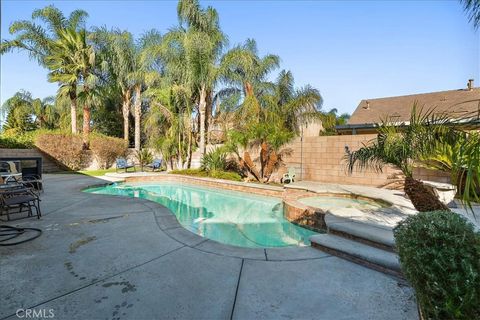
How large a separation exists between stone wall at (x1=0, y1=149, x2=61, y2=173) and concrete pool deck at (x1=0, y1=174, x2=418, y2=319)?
42.1ft

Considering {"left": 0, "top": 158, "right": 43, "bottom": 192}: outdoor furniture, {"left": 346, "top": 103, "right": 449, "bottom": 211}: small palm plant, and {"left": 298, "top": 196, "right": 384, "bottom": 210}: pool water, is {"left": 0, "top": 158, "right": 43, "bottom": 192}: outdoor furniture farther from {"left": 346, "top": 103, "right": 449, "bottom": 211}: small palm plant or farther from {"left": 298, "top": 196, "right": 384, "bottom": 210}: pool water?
{"left": 346, "top": 103, "right": 449, "bottom": 211}: small palm plant

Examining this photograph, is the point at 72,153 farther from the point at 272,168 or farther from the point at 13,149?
the point at 272,168

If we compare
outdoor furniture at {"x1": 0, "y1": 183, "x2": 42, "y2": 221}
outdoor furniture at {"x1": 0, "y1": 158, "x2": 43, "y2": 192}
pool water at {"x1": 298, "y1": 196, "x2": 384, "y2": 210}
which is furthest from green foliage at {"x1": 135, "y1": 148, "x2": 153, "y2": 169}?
pool water at {"x1": 298, "y1": 196, "x2": 384, "y2": 210}

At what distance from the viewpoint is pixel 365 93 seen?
17344 mm

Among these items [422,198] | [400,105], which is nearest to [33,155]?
[422,198]

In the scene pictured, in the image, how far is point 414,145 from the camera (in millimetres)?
3770

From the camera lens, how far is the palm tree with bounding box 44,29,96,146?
15.5 m

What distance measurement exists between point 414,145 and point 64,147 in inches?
697

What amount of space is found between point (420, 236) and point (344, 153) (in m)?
8.73

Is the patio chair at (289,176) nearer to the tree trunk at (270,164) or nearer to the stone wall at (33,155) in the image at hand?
the tree trunk at (270,164)

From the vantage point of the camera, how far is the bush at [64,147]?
47.4 feet

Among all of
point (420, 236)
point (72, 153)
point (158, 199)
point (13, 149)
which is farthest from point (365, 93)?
point (13, 149)

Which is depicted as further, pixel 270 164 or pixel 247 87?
pixel 247 87

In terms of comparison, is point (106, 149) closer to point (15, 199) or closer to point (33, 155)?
point (33, 155)
